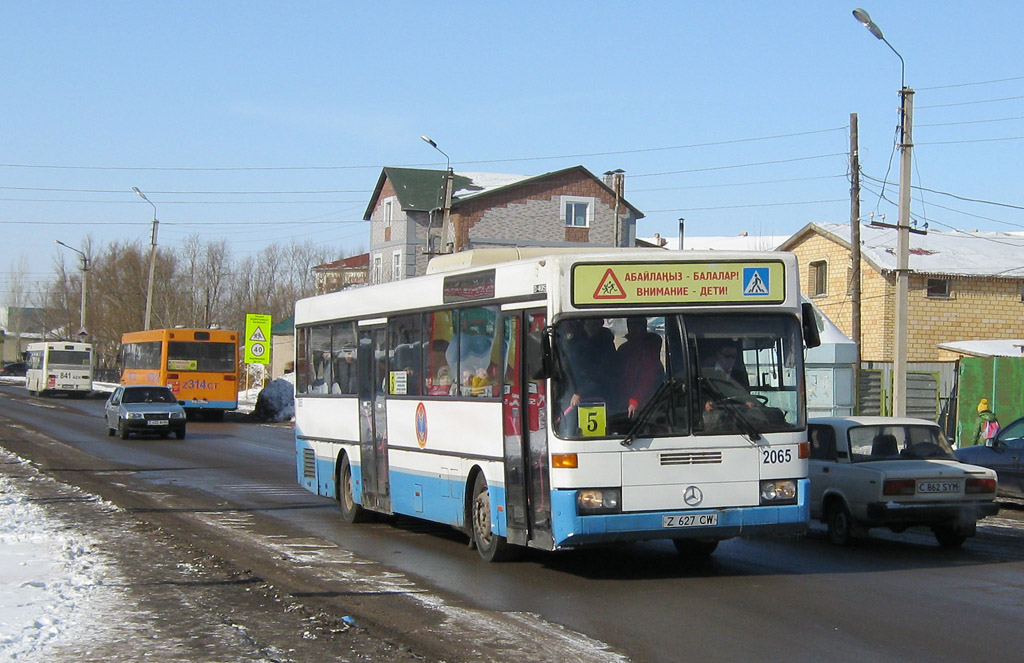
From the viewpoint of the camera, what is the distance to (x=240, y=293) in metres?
96.9

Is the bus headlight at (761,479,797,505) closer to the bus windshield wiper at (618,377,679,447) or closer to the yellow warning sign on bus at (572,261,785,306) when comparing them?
the bus windshield wiper at (618,377,679,447)

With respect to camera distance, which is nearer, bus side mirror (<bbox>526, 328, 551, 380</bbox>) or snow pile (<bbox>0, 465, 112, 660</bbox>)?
snow pile (<bbox>0, 465, 112, 660</bbox>)

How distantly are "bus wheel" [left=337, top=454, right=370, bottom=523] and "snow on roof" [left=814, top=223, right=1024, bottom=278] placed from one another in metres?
32.9

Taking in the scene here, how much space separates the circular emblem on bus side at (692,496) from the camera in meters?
Answer: 10.2

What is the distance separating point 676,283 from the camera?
34.3ft

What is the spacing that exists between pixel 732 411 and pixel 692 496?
801 mm

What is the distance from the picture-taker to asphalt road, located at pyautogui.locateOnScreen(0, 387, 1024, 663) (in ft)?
25.3

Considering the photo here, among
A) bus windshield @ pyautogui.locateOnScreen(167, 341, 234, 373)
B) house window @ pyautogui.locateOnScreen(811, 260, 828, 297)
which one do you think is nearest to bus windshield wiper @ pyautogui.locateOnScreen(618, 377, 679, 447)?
bus windshield @ pyautogui.locateOnScreen(167, 341, 234, 373)

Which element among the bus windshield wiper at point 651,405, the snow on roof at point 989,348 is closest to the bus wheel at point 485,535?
the bus windshield wiper at point 651,405

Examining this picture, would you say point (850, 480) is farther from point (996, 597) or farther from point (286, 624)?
point (286, 624)

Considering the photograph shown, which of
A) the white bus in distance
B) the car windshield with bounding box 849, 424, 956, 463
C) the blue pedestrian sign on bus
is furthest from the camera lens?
the white bus in distance

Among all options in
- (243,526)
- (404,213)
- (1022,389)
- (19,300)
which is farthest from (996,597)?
(19,300)

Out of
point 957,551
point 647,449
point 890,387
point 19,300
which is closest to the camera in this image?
point 647,449

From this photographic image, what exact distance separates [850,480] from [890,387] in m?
20.8
